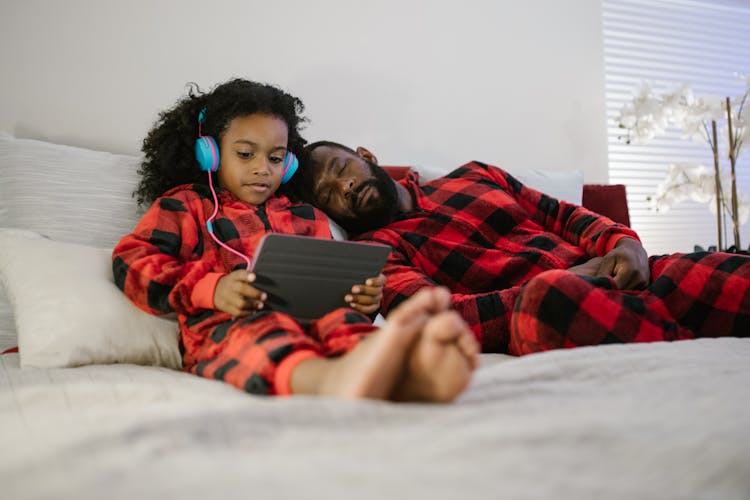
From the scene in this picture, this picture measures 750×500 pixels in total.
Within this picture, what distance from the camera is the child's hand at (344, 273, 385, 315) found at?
113 cm

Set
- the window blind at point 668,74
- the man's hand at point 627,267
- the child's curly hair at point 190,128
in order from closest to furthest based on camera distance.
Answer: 1. the man's hand at point 627,267
2. the child's curly hair at point 190,128
3. the window blind at point 668,74

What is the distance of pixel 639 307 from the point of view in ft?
3.59

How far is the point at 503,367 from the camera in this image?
32.9 inches

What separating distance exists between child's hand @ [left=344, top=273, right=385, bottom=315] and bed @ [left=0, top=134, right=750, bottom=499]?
31 cm

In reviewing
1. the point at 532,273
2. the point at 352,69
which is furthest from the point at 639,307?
the point at 352,69

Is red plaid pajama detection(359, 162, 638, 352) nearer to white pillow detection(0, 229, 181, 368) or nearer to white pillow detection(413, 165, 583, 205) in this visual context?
white pillow detection(413, 165, 583, 205)

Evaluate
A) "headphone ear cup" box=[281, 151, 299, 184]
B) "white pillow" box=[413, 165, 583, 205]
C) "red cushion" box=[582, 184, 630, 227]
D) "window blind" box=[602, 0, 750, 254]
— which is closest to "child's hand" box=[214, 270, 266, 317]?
"headphone ear cup" box=[281, 151, 299, 184]

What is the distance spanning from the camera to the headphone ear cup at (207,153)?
4.50ft

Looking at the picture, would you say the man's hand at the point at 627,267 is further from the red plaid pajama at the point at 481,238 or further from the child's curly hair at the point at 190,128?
the child's curly hair at the point at 190,128

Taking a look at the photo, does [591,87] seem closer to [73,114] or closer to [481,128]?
[481,128]

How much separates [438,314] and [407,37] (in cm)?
180

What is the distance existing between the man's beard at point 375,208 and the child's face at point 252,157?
24 centimetres

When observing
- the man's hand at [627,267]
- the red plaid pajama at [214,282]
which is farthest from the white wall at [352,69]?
the man's hand at [627,267]

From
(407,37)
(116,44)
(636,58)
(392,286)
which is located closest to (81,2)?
(116,44)
